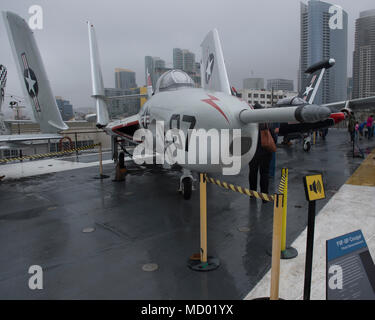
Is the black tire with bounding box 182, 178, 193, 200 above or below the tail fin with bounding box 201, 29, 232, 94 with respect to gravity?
below

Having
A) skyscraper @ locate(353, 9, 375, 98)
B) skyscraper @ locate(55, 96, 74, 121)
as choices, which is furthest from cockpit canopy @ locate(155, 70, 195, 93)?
skyscraper @ locate(55, 96, 74, 121)

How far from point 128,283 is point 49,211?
368 centimetres

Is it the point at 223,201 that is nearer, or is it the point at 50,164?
the point at 223,201

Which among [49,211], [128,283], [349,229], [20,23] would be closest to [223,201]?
[349,229]

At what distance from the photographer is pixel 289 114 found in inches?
94.1

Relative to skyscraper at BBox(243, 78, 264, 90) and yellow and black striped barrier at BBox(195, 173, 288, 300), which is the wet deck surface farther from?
skyscraper at BBox(243, 78, 264, 90)

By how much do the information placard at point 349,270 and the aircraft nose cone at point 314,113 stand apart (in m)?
0.97

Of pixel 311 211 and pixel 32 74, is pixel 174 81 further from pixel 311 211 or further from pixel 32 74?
pixel 32 74

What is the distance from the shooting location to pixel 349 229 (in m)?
4.40

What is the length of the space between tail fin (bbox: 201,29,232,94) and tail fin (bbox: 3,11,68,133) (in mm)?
5348

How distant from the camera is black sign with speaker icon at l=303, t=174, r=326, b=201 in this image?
2.23m

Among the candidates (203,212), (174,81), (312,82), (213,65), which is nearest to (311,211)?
(203,212)

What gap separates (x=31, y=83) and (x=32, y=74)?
295 millimetres
